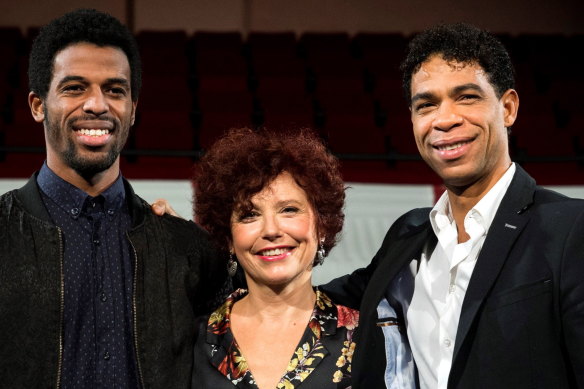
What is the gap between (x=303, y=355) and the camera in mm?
1744

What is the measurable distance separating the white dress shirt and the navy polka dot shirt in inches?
26.7

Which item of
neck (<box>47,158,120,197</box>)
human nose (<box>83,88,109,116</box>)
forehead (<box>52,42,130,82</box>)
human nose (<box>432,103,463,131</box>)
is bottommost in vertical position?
neck (<box>47,158,120,197</box>)

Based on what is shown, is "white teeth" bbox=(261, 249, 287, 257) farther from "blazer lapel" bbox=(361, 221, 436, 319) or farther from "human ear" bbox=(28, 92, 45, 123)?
"human ear" bbox=(28, 92, 45, 123)

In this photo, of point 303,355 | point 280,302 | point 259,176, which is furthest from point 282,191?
point 303,355

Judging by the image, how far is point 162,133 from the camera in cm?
411

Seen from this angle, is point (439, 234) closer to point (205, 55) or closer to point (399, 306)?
point (399, 306)

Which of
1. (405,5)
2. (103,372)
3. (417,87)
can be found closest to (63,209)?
(103,372)

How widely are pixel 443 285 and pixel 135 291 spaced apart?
2.39ft

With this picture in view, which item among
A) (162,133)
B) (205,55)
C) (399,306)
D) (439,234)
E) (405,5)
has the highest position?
(405,5)

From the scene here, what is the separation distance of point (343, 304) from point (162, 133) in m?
2.44

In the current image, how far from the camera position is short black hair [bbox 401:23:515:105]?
5.42ft

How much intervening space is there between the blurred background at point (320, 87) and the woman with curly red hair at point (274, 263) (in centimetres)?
102

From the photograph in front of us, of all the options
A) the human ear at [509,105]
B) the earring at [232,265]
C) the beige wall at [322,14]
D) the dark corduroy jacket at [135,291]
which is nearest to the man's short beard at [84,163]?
the dark corduroy jacket at [135,291]

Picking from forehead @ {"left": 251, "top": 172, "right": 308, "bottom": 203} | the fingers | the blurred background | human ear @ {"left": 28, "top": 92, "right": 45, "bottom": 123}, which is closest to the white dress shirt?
forehead @ {"left": 251, "top": 172, "right": 308, "bottom": 203}
